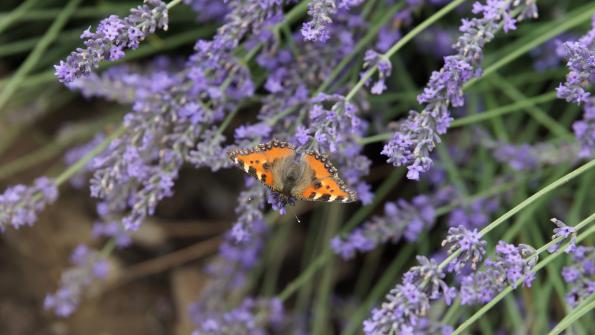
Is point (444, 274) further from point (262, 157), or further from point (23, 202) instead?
point (23, 202)

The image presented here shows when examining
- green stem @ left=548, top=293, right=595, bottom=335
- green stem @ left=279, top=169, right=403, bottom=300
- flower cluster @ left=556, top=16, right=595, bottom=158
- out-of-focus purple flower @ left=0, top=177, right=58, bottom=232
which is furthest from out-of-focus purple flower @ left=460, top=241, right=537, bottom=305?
out-of-focus purple flower @ left=0, top=177, right=58, bottom=232

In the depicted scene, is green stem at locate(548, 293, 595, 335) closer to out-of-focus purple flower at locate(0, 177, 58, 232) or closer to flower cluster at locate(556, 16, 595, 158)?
flower cluster at locate(556, 16, 595, 158)

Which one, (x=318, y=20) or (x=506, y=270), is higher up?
(x=318, y=20)

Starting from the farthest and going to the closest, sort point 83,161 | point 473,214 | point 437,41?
point 437,41
point 473,214
point 83,161

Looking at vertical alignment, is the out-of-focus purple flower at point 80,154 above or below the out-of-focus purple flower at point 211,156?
above

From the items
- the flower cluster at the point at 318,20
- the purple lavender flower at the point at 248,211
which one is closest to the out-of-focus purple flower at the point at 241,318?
the purple lavender flower at the point at 248,211

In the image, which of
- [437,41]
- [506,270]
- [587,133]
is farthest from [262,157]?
[437,41]

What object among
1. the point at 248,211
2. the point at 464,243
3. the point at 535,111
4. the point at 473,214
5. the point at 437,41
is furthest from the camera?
the point at 437,41

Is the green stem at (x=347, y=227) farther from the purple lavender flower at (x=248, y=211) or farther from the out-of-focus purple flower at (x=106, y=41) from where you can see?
A: the out-of-focus purple flower at (x=106, y=41)
